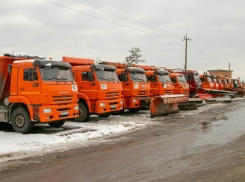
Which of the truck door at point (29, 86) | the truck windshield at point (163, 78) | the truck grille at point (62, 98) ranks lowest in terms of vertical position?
the truck grille at point (62, 98)

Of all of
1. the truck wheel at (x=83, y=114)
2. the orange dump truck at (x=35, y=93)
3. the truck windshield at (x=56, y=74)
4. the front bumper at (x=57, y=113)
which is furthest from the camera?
the truck wheel at (x=83, y=114)

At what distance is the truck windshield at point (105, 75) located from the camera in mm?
12548

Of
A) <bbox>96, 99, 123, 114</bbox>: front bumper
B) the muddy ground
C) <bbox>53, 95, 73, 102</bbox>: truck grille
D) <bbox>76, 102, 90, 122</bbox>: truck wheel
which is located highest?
<bbox>53, 95, 73, 102</bbox>: truck grille

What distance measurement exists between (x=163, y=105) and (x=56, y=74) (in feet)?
22.7

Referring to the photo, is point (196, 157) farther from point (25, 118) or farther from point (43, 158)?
point (25, 118)

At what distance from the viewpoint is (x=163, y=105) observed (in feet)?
47.4

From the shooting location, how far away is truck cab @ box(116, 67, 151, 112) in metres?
14.8

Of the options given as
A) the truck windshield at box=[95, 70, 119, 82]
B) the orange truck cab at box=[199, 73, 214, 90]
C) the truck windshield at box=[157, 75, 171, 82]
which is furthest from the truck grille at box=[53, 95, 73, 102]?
the orange truck cab at box=[199, 73, 214, 90]

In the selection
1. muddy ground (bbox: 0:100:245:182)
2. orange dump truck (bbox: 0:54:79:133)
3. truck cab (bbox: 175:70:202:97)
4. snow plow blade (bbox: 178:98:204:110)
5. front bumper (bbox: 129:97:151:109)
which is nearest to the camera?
muddy ground (bbox: 0:100:245:182)

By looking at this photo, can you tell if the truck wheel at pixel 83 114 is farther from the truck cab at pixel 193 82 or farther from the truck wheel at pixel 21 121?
the truck cab at pixel 193 82

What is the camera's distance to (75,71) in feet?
43.0

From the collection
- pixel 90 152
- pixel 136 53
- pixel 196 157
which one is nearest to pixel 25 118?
pixel 90 152

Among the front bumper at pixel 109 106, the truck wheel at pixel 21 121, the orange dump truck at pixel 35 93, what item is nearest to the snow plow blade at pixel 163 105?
the front bumper at pixel 109 106

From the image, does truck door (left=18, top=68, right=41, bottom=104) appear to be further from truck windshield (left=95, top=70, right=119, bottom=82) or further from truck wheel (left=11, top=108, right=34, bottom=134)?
truck windshield (left=95, top=70, right=119, bottom=82)
